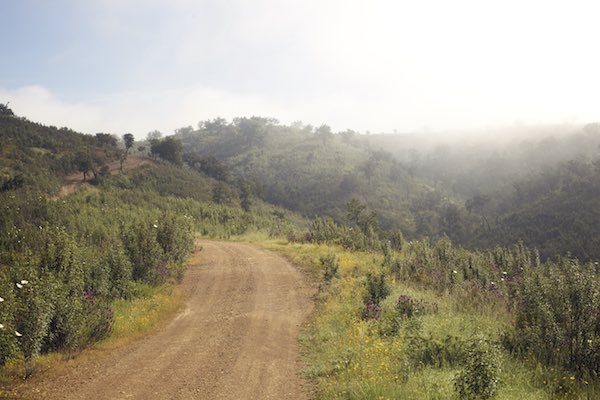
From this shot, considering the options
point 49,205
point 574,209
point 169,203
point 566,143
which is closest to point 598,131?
point 566,143

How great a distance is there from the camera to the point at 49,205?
26250 millimetres

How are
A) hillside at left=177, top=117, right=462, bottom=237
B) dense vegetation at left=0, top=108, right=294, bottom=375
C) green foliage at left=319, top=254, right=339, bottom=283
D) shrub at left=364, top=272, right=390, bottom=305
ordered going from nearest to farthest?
dense vegetation at left=0, top=108, right=294, bottom=375
shrub at left=364, top=272, right=390, bottom=305
green foliage at left=319, top=254, right=339, bottom=283
hillside at left=177, top=117, right=462, bottom=237

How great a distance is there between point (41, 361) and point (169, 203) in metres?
35.3

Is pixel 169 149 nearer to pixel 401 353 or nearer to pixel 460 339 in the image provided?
pixel 401 353

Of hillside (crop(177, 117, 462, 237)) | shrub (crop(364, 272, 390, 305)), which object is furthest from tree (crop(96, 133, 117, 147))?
shrub (crop(364, 272, 390, 305))

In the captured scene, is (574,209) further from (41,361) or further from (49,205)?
(41,361)

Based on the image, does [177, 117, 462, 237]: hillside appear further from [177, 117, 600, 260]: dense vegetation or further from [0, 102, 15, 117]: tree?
[0, 102, 15, 117]: tree

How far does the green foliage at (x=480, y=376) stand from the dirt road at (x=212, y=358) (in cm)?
294

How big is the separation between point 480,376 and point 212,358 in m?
5.58

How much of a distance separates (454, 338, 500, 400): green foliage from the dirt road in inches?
116

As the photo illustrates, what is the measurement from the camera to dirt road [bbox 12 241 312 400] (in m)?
7.64

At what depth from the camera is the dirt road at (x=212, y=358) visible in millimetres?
7645

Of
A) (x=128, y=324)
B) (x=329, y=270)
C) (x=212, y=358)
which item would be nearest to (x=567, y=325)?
(x=212, y=358)

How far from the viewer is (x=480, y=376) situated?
19.5ft
